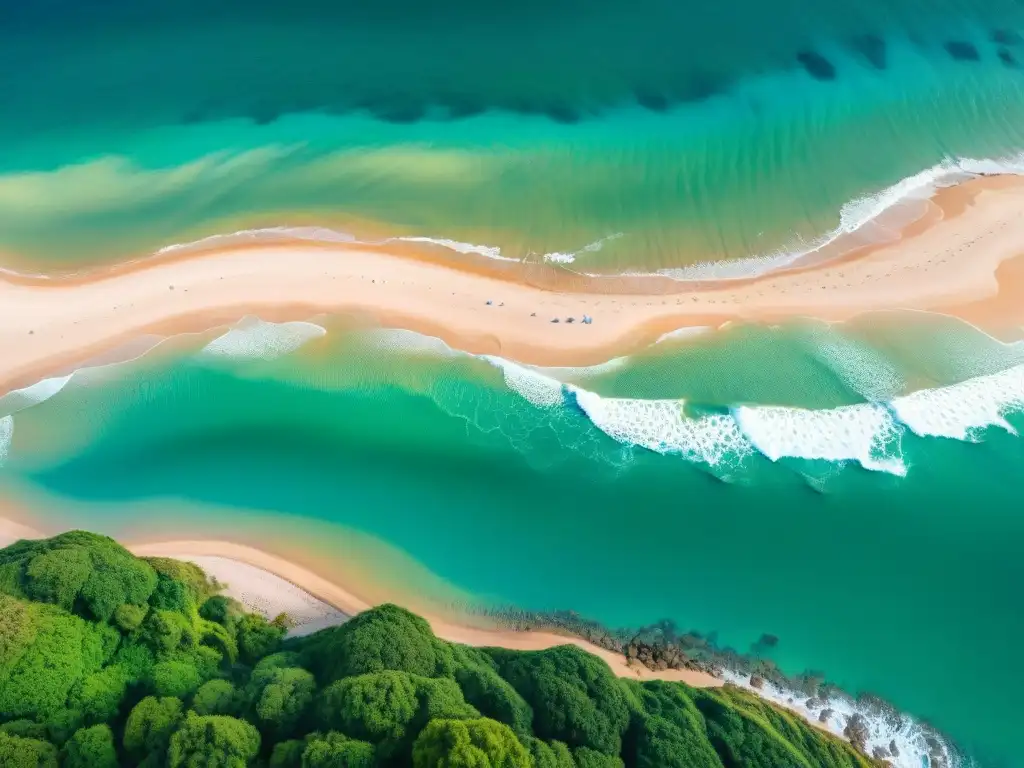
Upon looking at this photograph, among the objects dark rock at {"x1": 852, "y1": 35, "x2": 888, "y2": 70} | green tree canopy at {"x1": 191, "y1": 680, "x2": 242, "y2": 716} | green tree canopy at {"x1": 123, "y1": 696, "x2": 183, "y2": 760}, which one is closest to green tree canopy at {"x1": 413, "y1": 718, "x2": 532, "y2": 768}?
green tree canopy at {"x1": 191, "y1": 680, "x2": 242, "y2": 716}

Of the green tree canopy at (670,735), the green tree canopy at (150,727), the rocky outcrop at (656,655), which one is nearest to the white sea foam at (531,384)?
the rocky outcrop at (656,655)

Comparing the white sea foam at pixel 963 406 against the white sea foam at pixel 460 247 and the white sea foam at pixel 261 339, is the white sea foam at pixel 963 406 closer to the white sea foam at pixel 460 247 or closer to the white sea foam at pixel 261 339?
the white sea foam at pixel 460 247

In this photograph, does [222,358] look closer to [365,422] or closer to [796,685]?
[365,422]

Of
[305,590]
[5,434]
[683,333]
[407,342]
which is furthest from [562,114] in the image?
[5,434]

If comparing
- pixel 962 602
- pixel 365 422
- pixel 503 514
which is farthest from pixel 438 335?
pixel 962 602

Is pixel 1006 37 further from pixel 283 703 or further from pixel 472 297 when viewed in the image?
pixel 283 703

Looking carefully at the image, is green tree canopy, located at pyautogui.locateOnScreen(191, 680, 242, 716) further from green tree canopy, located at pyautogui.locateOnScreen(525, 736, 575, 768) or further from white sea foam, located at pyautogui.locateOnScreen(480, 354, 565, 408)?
white sea foam, located at pyautogui.locateOnScreen(480, 354, 565, 408)

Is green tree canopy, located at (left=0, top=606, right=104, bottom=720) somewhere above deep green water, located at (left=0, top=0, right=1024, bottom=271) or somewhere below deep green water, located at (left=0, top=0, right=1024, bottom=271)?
below
